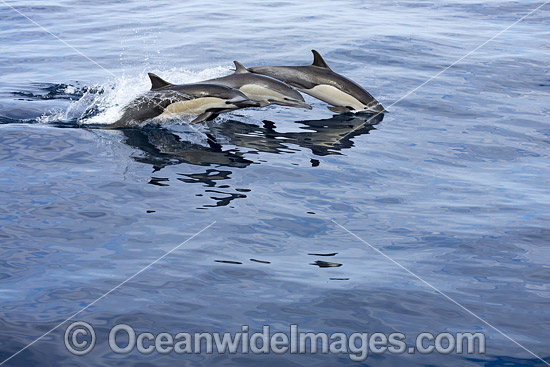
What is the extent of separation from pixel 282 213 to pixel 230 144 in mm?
2927

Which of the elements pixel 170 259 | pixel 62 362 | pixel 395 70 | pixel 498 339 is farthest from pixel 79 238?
pixel 395 70

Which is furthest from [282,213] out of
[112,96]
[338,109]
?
[112,96]

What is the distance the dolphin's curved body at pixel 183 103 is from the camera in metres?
11.6

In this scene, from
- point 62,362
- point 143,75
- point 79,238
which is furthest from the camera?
point 143,75

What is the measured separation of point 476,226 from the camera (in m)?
7.78

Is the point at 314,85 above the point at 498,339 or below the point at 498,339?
above

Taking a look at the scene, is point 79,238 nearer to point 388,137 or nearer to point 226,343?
point 226,343

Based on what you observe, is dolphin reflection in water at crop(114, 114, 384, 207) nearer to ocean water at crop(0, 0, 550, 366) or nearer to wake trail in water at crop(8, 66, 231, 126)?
ocean water at crop(0, 0, 550, 366)

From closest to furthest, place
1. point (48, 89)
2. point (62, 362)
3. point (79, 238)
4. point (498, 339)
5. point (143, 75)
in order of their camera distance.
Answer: point (62, 362), point (498, 339), point (79, 238), point (48, 89), point (143, 75)

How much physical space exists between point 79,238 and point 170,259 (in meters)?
1.17

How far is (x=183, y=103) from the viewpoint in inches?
456

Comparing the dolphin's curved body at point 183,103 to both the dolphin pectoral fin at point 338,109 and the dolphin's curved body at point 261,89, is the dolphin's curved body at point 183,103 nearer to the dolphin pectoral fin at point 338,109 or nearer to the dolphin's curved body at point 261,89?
the dolphin's curved body at point 261,89

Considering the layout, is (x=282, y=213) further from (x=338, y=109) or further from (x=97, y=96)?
(x=97, y=96)

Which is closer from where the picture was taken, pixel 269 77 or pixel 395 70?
pixel 269 77
